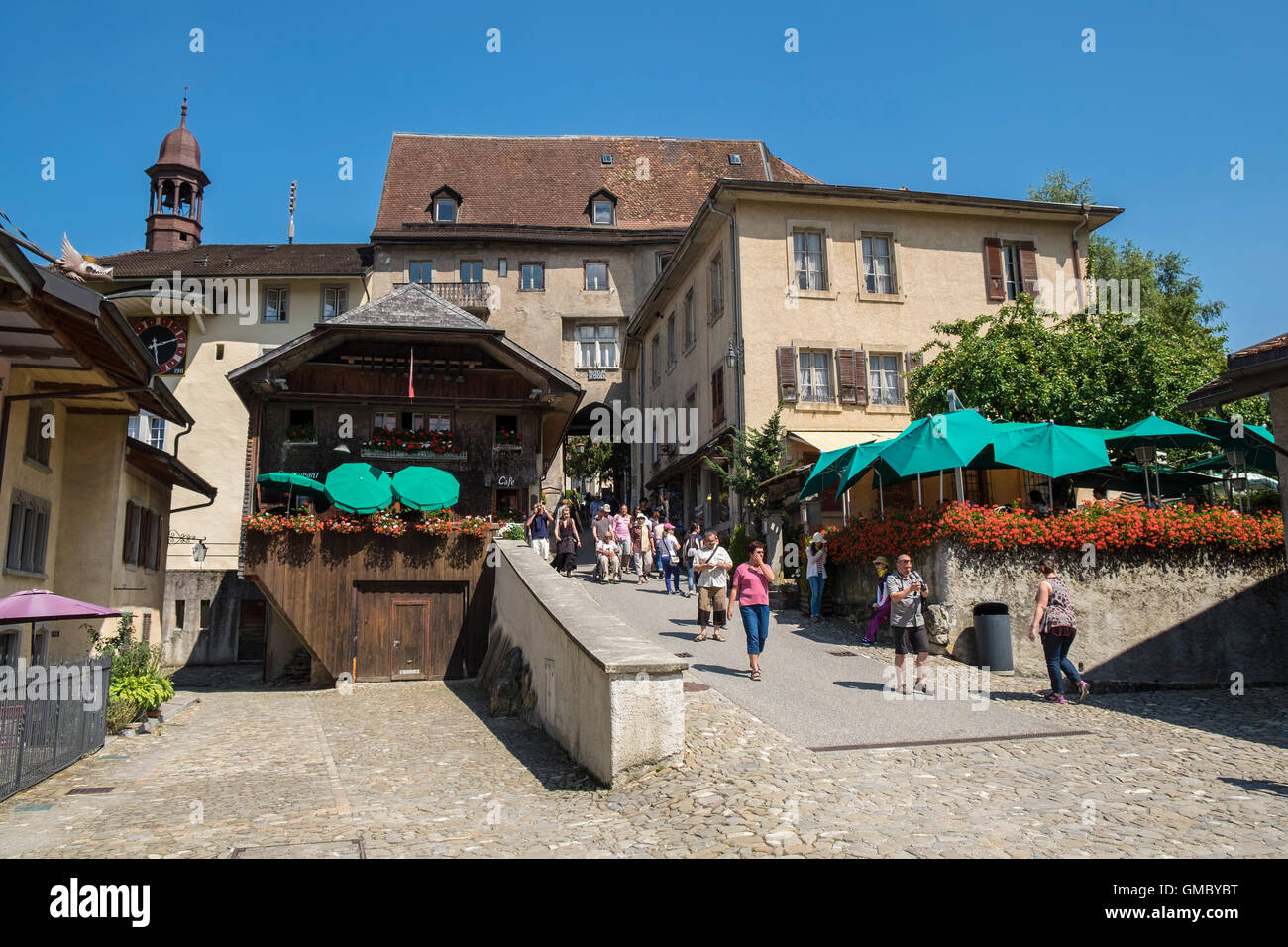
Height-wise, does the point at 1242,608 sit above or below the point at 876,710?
above

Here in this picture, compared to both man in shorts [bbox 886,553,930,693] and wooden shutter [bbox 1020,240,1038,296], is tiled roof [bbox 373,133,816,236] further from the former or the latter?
man in shorts [bbox 886,553,930,693]

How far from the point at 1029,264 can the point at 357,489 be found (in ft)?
62.7

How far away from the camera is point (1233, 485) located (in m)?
19.5

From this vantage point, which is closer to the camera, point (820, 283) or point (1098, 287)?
point (820, 283)

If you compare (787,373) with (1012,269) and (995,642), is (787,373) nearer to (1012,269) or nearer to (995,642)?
(1012,269)

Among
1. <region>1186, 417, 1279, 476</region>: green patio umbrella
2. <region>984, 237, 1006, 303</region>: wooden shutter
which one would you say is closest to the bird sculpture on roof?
<region>1186, 417, 1279, 476</region>: green patio umbrella

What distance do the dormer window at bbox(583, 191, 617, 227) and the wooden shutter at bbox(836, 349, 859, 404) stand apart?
17.9 meters

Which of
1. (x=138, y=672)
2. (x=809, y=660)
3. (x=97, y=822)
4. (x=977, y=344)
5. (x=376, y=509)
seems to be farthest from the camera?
(x=977, y=344)

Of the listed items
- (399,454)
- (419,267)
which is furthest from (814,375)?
(419,267)

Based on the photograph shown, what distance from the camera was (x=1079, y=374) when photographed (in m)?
20.8

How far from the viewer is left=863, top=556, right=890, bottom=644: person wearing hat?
46.0 feet

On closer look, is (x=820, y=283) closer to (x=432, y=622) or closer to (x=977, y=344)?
(x=977, y=344)
